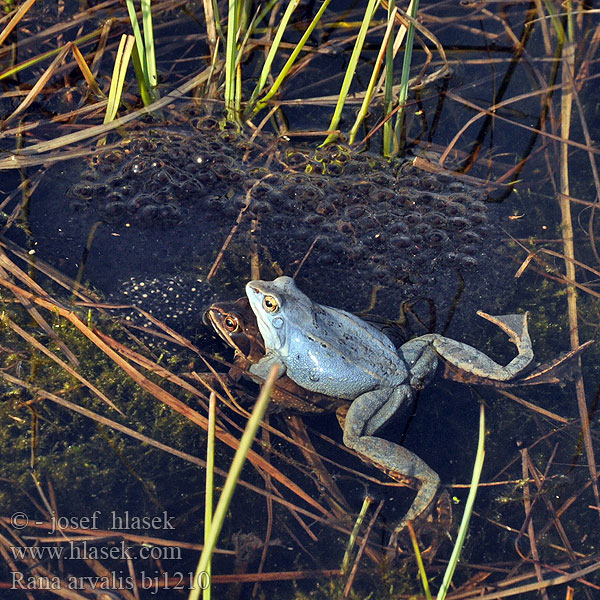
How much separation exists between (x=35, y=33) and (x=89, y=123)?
42.5 inches

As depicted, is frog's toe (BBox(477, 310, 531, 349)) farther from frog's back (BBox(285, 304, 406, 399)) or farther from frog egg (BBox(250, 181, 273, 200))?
frog egg (BBox(250, 181, 273, 200))

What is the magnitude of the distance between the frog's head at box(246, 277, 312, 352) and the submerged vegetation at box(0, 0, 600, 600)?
0.40 metres

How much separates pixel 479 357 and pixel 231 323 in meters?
1.76

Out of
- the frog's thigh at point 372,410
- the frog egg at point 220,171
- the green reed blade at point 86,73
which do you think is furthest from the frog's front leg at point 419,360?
the green reed blade at point 86,73

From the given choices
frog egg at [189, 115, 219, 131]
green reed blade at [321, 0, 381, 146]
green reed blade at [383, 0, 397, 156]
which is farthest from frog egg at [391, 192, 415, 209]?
frog egg at [189, 115, 219, 131]

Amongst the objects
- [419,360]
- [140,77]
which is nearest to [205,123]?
[140,77]

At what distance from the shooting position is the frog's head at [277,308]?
11.9 ft

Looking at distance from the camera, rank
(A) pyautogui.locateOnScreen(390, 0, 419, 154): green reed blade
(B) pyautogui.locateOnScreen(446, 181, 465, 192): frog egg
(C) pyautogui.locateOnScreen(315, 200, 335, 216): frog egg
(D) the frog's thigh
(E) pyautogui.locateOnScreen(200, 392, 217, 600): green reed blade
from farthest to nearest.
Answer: (B) pyautogui.locateOnScreen(446, 181, 465, 192): frog egg
(C) pyautogui.locateOnScreen(315, 200, 335, 216): frog egg
(A) pyautogui.locateOnScreen(390, 0, 419, 154): green reed blade
(D) the frog's thigh
(E) pyautogui.locateOnScreen(200, 392, 217, 600): green reed blade

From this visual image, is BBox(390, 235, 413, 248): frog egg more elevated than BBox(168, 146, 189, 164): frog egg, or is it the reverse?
BBox(168, 146, 189, 164): frog egg

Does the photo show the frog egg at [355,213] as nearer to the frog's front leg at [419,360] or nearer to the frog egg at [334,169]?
the frog egg at [334,169]

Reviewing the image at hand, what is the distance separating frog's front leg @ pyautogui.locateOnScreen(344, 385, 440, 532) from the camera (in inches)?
137

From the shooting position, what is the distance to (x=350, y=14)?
512 cm

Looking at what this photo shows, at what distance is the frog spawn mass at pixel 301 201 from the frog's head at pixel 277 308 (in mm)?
499

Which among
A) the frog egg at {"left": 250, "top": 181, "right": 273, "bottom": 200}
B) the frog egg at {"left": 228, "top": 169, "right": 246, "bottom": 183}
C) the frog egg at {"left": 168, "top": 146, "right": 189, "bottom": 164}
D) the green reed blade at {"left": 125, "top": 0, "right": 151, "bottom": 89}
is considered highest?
the green reed blade at {"left": 125, "top": 0, "right": 151, "bottom": 89}
